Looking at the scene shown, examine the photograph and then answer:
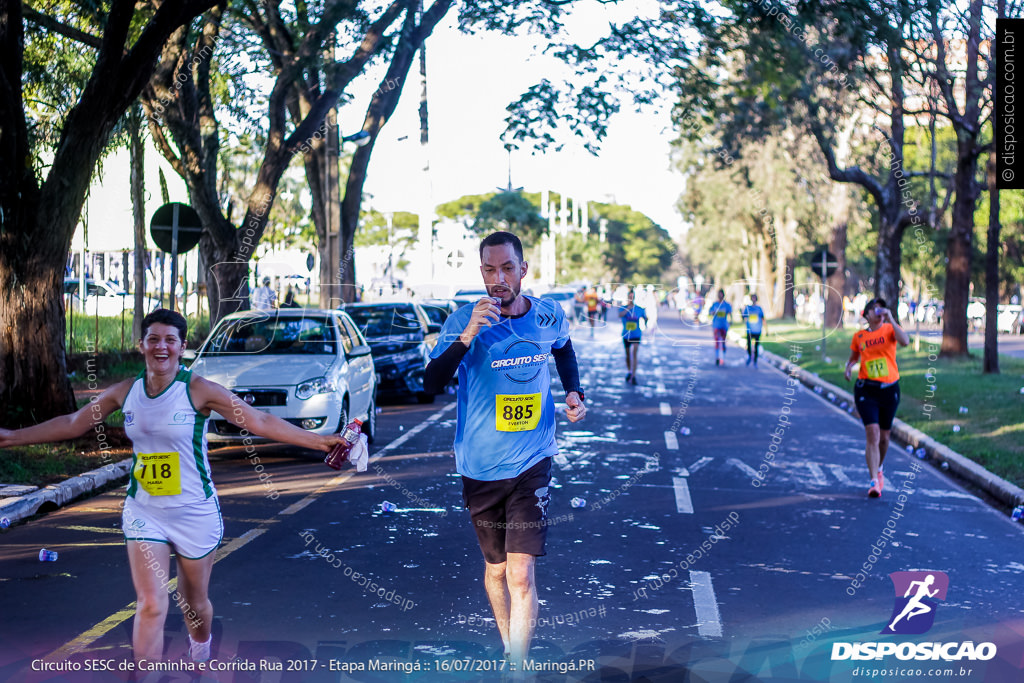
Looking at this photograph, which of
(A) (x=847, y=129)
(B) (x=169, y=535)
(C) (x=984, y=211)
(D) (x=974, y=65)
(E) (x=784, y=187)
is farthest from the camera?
(C) (x=984, y=211)

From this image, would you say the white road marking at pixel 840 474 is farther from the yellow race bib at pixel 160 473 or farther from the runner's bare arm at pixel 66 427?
the runner's bare arm at pixel 66 427

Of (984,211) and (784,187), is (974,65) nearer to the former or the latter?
(784,187)

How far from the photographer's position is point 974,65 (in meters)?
24.3

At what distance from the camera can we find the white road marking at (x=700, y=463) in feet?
41.2

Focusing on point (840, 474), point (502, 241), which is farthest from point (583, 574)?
point (840, 474)

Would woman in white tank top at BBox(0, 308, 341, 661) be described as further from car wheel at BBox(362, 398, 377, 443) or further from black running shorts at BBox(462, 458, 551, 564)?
car wheel at BBox(362, 398, 377, 443)

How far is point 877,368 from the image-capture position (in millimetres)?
11016

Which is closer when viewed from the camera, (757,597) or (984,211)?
(757,597)

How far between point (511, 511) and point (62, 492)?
6.49 metres

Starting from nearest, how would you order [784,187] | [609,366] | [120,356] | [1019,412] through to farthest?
1. [1019,412]
2. [120,356]
3. [609,366]
4. [784,187]

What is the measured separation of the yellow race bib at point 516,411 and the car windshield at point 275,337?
347 inches

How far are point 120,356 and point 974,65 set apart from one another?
18209 millimetres

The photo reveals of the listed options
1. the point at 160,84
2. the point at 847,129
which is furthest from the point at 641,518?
the point at 847,129

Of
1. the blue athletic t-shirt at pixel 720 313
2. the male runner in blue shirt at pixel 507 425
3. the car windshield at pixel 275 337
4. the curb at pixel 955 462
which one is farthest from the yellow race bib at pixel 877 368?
the blue athletic t-shirt at pixel 720 313
